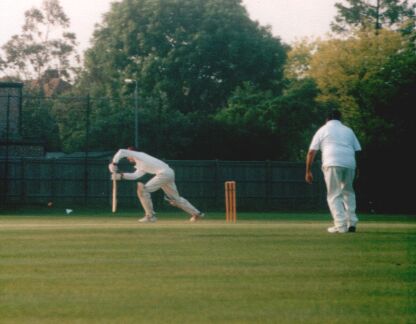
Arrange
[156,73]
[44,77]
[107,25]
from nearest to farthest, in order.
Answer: [156,73]
[107,25]
[44,77]

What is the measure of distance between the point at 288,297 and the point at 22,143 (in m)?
45.9

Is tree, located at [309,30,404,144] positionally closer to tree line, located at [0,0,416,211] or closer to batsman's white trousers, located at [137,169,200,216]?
tree line, located at [0,0,416,211]

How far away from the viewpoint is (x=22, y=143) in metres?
52.5

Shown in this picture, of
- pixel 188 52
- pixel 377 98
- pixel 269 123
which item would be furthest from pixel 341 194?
pixel 188 52

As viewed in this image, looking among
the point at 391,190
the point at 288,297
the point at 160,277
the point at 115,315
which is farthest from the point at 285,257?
the point at 391,190

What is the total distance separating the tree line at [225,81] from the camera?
53.5m

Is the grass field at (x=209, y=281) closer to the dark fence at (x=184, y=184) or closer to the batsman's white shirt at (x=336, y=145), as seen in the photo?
the batsman's white shirt at (x=336, y=145)

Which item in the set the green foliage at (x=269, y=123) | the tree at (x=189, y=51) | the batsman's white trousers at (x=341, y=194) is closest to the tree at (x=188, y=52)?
the tree at (x=189, y=51)

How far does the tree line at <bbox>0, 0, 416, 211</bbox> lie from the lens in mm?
53500

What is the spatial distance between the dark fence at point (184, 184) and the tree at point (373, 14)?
118 ft

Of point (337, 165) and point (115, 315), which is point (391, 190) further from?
point (115, 315)

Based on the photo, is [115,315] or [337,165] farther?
[337,165]

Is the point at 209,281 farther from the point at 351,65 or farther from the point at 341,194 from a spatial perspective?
the point at 351,65

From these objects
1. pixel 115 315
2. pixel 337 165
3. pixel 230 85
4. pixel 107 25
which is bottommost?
pixel 115 315
